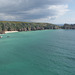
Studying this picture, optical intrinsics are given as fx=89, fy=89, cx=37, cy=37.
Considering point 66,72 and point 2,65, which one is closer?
point 66,72

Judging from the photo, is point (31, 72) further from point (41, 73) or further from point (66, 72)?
point (66, 72)

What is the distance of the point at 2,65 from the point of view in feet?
99.5

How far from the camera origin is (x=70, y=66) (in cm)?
2875

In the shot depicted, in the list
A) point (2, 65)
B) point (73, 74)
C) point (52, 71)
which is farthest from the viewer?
point (2, 65)

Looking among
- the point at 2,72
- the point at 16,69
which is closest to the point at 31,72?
the point at 16,69

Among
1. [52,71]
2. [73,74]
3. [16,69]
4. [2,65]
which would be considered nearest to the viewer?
[73,74]

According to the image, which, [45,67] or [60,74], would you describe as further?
[45,67]

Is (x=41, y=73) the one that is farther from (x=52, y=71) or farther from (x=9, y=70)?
(x=9, y=70)

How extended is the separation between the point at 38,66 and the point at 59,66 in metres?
6.84

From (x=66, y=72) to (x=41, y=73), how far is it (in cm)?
715

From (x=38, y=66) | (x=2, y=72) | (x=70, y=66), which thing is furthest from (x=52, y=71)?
(x=2, y=72)

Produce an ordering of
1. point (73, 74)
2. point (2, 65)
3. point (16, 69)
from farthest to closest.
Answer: point (2, 65), point (16, 69), point (73, 74)

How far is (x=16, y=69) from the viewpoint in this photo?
27.5m

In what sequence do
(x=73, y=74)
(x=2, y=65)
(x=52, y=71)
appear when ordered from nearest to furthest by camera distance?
1. (x=73, y=74)
2. (x=52, y=71)
3. (x=2, y=65)
